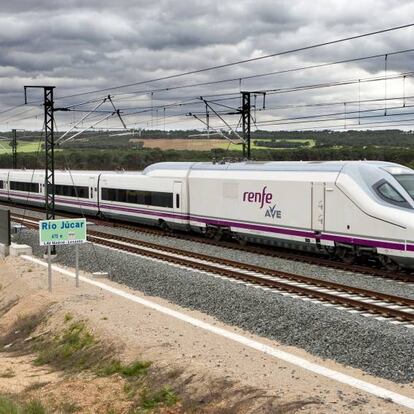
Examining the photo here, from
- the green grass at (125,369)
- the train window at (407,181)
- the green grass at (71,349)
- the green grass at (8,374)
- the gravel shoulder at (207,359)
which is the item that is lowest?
the green grass at (8,374)

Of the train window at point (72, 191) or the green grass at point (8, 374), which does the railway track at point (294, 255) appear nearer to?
the train window at point (72, 191)

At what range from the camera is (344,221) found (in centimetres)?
1900

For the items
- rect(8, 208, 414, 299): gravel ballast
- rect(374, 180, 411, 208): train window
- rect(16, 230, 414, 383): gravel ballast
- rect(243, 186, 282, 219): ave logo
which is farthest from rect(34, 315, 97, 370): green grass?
rect(243, 186, 282, 219): ave logo

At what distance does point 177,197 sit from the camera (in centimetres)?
2800

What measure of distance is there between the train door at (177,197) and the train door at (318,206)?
873 cm

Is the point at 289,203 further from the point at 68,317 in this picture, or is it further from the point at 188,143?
the point at 188,143

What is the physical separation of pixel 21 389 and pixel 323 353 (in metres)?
5.21

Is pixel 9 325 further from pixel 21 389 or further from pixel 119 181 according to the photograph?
pixel 119 181

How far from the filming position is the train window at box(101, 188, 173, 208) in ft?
95.3

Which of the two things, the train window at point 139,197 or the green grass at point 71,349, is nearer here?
the green grass at point 71,349

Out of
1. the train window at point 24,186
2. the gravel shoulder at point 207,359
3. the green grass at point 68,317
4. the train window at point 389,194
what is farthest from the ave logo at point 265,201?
the train window at point 24,186

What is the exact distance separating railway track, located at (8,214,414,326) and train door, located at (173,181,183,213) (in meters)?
3.11

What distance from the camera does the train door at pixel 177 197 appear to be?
1092 inches

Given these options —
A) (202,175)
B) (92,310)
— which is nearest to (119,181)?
(202,175)
